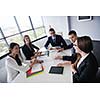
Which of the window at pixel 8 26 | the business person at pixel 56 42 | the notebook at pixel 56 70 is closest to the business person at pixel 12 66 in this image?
the window at pixel 8 26

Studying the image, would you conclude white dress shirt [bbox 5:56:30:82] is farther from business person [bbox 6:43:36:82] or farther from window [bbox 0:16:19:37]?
window [bbox 0:16:19:37]

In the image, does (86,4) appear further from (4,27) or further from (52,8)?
(4,27)

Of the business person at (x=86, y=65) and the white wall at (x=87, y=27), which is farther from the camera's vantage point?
the white wall at (x=87, y=27)

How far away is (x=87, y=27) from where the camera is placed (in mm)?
1556

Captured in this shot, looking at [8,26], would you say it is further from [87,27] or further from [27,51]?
[87,27]

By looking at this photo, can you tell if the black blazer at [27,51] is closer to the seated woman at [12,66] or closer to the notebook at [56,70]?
the seated woman at [12,66]

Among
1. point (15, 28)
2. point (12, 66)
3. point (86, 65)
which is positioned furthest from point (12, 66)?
Answer: point (86, 65)

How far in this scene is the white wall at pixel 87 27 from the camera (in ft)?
4.64

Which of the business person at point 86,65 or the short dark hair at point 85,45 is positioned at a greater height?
the short dark hair at point 85,45

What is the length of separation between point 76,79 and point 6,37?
901mm

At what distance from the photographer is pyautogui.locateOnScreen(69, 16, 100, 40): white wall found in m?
1.41

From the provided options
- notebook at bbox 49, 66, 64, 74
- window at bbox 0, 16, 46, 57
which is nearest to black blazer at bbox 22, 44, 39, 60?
window at bbox 0, 16, 46, 57
